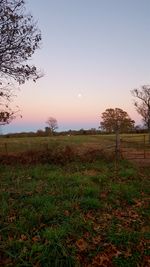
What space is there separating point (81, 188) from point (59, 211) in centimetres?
213

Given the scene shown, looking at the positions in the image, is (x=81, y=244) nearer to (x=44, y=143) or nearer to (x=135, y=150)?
(x=44, y=143)

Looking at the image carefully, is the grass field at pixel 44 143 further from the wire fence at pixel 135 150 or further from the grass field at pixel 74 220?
the grass field at pixel 74 220

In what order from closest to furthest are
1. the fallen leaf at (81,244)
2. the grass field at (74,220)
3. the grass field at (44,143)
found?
the grass field at (74,220)
the fallen leaf at (81,244)
the grass field at (44,143)

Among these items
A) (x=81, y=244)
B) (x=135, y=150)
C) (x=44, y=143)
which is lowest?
(x=81, y=244)

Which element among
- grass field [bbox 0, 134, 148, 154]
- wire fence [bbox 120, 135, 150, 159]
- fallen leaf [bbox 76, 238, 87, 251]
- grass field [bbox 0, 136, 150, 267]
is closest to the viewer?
grass field [bbox 0, 136, 150, 267]

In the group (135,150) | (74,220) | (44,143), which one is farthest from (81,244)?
(135,150)

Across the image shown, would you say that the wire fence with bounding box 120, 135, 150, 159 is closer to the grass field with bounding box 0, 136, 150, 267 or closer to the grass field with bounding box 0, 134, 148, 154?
the grass field with bounding box 0, 134, 148, 154

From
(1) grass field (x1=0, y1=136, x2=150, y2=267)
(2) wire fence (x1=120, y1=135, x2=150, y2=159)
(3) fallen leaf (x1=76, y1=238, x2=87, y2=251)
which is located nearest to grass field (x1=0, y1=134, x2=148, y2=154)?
(2) wire fence (x1=120, y1=135, x2=150, y2=159)

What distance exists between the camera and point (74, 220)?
7.33m

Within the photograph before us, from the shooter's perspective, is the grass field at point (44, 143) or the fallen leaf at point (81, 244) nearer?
the fallen leaf at point (81, 244)

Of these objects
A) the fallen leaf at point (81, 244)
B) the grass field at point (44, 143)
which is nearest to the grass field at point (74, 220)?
the fallen leaf at point (81, 244)

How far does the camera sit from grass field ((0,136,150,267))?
605 centimetres

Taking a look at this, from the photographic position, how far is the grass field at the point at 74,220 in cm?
605

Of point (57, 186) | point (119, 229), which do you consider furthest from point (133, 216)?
point (57, 186)
